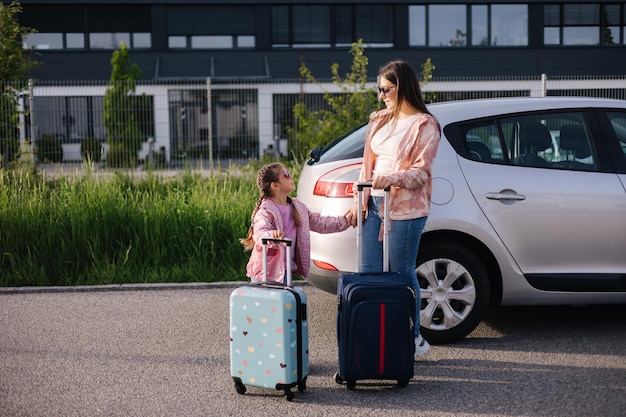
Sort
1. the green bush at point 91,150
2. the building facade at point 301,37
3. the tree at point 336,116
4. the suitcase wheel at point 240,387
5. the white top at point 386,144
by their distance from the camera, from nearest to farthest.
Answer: the suitcase wheel at point 240,387
the white top at point 386,144
the green bush at point 91,150
the tree at point 336,116
the building facade at point 301,37

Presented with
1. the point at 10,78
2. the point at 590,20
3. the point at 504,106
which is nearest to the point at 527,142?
the point at 504,106

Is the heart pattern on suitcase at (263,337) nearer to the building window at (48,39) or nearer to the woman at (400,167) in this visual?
the woman at (400,167)

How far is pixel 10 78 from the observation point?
15.5m

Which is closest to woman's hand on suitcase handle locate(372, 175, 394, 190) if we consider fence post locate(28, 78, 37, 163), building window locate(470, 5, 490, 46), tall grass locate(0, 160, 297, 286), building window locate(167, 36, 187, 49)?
tall grass locate(0, 160, 297, 286)

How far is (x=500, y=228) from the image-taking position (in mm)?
6020

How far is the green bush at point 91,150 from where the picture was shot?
38.3ft

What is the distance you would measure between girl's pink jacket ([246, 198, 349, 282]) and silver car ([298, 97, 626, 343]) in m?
0.55

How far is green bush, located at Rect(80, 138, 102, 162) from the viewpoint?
460 inches

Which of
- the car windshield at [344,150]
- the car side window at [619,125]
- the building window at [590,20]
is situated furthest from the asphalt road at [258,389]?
the building window at [590,20]

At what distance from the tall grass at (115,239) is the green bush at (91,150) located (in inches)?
66.0

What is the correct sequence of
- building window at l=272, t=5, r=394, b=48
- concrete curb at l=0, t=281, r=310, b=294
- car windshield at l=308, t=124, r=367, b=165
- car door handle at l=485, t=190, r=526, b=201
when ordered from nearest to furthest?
car door handle at l=485, t=190, r=526, b=201 → car windshield at l=308, t=124, r=367, b=165 → concrete curb at l=0, t=281, r=310, b=294 → building window at l=272, t=5, r=394, b=48

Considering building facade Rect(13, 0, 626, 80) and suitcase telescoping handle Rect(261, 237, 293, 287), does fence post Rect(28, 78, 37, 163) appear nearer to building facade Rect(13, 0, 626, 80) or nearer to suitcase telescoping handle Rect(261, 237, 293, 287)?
suitcase telescoping handle Rect(261, 237, 293, 287)

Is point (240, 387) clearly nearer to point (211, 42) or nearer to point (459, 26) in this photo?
point (211, 42)

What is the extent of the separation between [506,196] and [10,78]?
11602mm
